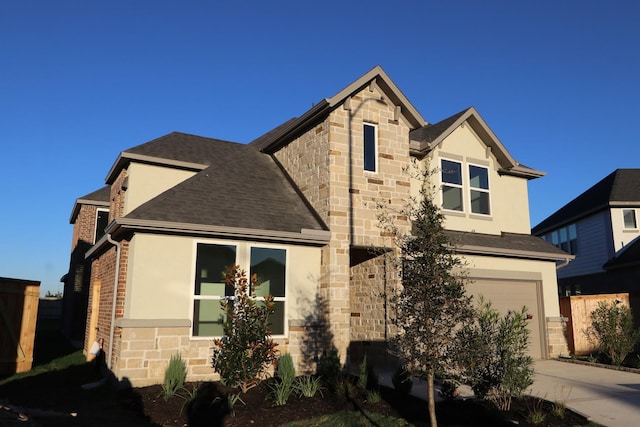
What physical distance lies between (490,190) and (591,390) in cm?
828

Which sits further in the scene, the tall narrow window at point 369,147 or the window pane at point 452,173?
the window pane at point 452,173

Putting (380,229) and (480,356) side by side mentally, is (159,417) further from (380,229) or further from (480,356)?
(380,229)

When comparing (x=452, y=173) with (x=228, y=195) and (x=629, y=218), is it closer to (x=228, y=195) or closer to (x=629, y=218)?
(x=228, y=195)

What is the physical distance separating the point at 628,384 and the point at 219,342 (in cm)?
911

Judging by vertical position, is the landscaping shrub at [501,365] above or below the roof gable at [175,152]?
below

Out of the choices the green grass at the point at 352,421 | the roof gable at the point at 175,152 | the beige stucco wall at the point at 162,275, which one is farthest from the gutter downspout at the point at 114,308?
the green grass at the point at 352,421

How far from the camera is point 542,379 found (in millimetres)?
11812

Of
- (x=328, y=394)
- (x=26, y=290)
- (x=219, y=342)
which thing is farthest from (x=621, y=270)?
(x=26, y=290)

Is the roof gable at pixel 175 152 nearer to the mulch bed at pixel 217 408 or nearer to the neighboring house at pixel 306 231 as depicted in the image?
the neighboring house at pixel 306 231

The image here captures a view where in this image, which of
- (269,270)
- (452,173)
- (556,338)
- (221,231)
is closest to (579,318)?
(556,338)

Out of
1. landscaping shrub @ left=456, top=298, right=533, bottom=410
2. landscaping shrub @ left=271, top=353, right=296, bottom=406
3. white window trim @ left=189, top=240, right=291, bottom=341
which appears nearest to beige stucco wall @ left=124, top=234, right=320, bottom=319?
white window trim @ left=189, top=240, right=291, bottom=341

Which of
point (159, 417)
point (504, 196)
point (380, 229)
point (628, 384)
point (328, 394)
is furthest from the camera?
point (504, 196)

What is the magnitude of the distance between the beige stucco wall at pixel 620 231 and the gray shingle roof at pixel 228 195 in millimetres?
18542

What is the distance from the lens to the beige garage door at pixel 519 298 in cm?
1584
